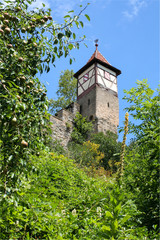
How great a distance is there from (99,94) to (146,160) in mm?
11990

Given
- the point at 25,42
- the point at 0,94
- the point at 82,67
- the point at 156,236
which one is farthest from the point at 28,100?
the point at 82,67

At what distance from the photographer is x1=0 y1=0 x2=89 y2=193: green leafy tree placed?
204 centimetres

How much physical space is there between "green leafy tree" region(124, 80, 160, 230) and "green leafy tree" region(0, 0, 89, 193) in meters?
1.15

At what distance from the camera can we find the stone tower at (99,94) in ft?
47.3

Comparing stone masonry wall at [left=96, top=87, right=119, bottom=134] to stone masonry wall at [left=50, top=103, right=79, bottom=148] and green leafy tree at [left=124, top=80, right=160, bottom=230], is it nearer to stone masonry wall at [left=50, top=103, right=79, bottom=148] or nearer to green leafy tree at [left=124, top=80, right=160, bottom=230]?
stone masonry wall at [left=50, top=103, right=79, bottom=148]

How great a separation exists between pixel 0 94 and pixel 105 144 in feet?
34.0

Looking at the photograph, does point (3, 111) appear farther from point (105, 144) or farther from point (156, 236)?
point (105, 144)

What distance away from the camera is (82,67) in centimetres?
1669

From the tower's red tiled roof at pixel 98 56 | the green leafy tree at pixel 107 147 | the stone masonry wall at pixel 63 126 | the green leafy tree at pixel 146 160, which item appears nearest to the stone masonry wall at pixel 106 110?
the green leafy tree at pixel 107 147

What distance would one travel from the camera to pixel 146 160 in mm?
3086

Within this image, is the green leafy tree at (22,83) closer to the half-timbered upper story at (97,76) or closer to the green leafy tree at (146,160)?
the green leafy tree at (146,160)

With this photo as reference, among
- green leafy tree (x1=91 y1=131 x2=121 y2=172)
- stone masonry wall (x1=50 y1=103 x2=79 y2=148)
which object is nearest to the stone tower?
green leafy tree (x1=91 y1=131 x2=121 y2=172)

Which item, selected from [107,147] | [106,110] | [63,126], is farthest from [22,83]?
[106,110]

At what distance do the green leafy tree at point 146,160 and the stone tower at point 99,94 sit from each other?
10054mm
